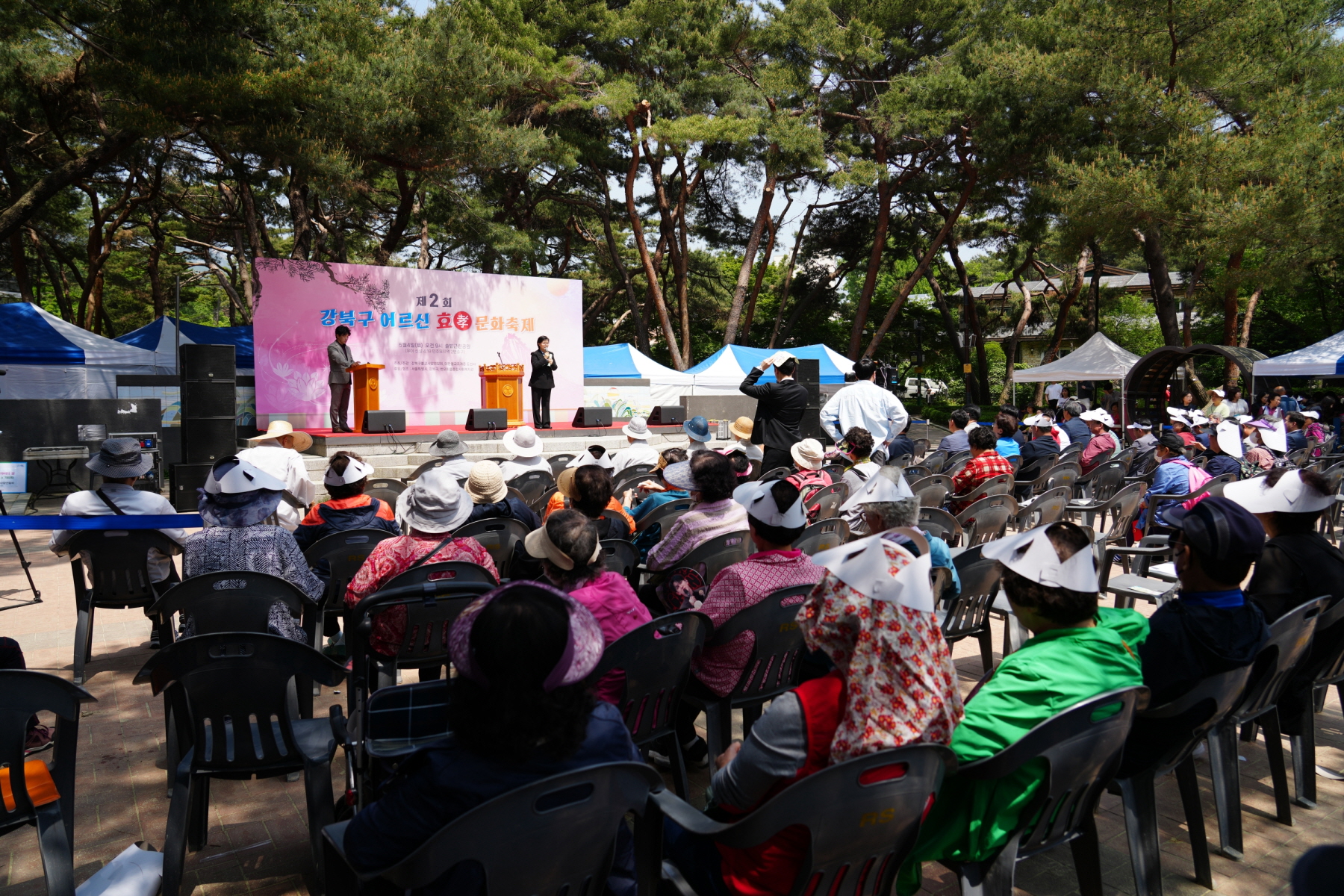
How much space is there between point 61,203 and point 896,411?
72.9 feet

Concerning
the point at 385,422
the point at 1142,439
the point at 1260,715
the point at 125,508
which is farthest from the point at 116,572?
the point at 1142,439

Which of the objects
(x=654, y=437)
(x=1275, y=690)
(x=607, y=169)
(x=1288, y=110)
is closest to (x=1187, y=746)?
(x=1275, y=690)

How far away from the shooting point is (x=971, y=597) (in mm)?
3730

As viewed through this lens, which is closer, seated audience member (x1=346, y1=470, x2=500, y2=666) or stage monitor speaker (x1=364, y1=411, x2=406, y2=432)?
seated audience member (x1=346, y1=470, x2=500, y2=666)

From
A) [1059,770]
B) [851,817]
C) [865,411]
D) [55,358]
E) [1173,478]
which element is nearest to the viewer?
[851,817]

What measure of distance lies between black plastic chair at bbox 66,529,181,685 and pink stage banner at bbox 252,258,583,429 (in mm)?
9536

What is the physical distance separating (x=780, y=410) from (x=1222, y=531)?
17.1 feet

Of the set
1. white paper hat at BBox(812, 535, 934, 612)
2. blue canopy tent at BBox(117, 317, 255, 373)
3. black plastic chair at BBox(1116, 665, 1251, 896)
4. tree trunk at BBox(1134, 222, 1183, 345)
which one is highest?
tree trunk at BBox(1134, 222, 1183, 345)

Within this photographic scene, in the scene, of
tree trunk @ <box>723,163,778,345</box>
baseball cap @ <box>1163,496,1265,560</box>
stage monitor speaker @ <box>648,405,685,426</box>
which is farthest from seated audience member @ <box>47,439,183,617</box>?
tree trunk @ <box>723,163,778,345</box>

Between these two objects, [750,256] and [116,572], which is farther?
[750,256]

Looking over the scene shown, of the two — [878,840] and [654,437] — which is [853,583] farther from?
[654,437]

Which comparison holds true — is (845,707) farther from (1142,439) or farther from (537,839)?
(1142,439)

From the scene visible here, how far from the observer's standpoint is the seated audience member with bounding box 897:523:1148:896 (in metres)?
1.90

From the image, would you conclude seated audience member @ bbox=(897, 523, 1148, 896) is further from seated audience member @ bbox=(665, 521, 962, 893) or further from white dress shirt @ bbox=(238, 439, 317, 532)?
white dress shirt @ bbox=(238, 439, 317, 532)
